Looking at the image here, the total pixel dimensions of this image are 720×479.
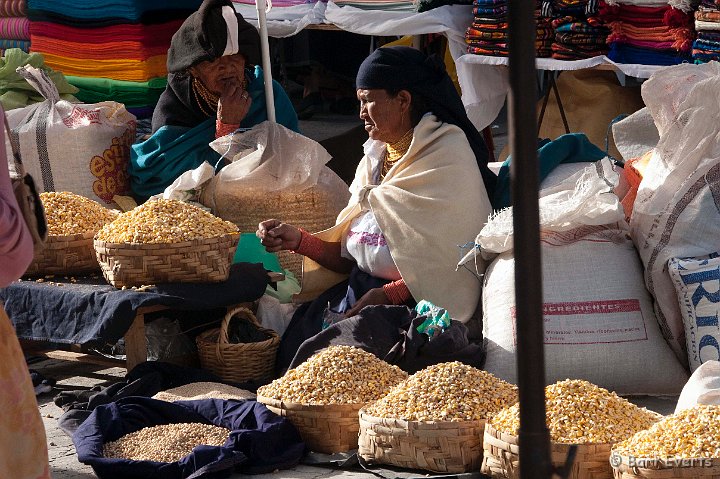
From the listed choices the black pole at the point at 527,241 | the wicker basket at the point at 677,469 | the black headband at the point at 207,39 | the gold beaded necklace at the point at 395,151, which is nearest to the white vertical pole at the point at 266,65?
the black headband at the point at 207,39

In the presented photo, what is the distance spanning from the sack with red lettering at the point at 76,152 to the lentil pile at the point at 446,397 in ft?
9.01

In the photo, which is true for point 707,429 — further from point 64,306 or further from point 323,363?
point 64,306

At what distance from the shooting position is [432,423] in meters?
3.20

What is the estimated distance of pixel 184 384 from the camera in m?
4.18

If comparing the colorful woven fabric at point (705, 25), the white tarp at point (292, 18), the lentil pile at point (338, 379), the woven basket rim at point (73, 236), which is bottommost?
the lentil pile at point (338, 379)

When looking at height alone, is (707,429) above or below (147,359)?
above

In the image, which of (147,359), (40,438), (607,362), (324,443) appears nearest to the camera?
(40,438)

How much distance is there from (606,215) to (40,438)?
2308mm

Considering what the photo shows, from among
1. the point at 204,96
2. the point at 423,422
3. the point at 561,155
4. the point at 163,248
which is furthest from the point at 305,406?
the point at 204,96

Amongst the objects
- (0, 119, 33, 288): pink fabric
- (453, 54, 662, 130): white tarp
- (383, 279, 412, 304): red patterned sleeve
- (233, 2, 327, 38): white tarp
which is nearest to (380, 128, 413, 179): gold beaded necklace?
(383, 279, 412, 304): red patterned sleeve

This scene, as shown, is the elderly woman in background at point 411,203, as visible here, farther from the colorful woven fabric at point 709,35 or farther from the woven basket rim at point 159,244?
the colorful woven fabric at point 709,35

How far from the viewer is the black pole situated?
4.45 feet

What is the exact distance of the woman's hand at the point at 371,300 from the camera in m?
4.23

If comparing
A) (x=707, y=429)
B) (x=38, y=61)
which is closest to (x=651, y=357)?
(x=707, y=429)
